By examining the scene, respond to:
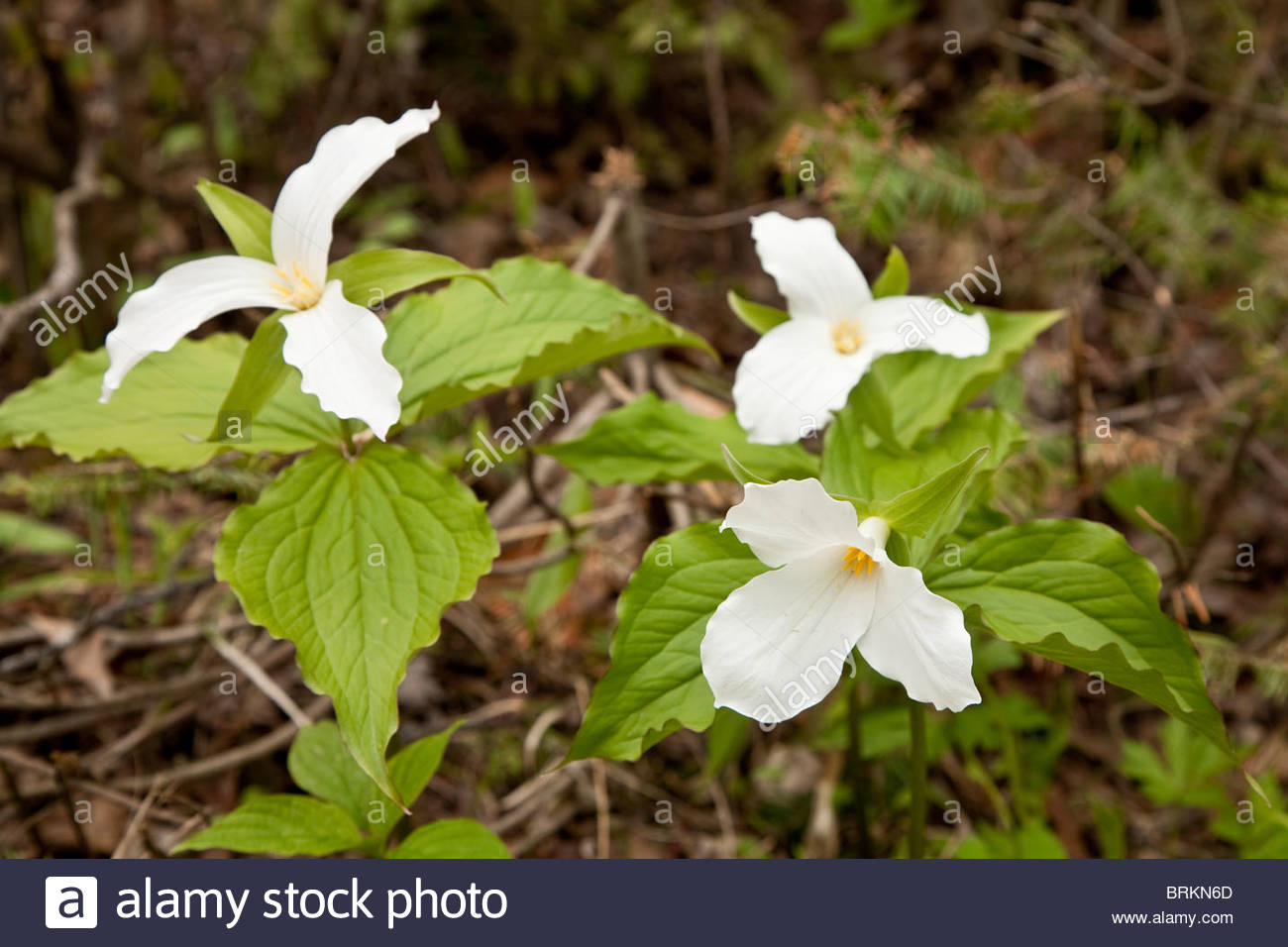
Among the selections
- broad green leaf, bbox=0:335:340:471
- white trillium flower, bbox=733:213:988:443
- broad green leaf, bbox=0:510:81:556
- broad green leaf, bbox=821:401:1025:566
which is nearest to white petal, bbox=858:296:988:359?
white trillium flower, bbox=733:213:988:443

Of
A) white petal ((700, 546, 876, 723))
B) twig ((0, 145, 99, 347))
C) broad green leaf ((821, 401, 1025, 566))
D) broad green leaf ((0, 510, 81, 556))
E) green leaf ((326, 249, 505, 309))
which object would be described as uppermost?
twig ((0, 145, 99, 347))

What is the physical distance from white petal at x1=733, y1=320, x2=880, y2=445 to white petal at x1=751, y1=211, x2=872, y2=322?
0.06 metres

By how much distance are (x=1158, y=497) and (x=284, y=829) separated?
202 centimetres

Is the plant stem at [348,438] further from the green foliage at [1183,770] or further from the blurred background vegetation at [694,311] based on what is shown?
the green foliage at [1183,770]

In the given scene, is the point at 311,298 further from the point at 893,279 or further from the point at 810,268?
the point at 893,279

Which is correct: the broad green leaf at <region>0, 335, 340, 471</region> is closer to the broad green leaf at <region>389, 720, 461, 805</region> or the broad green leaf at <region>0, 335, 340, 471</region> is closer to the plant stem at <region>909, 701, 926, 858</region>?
the broad green leaf at <region>389, 720, 461, 805</region>

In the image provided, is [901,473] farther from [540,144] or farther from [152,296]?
[540,144]

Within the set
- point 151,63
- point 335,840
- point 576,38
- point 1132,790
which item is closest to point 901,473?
point 335,840

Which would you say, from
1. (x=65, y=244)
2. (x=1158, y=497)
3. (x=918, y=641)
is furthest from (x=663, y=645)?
(x=65, y=244)

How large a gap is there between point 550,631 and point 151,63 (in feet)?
7.86

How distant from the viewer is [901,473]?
1.39m

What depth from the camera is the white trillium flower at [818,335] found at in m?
1.34

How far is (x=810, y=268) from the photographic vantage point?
1434mm

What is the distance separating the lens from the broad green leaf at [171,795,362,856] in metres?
1.40
